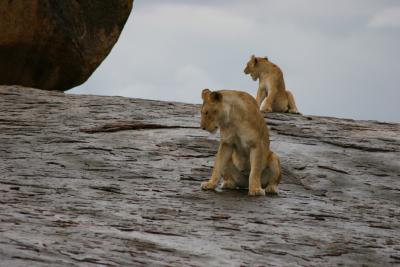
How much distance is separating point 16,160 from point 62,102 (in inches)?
227

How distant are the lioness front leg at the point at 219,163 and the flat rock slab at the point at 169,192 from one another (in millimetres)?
165

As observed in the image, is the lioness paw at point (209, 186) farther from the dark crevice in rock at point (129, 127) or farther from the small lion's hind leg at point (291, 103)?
the small lion's hind leg at point (291, 103)

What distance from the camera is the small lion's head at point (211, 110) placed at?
11.6 metres

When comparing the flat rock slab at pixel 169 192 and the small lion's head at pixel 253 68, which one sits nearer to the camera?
the flat rock slab at pixel 169 192

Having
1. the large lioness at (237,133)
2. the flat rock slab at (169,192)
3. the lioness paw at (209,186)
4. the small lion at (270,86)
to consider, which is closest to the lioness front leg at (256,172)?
the large lioness at (237,133)

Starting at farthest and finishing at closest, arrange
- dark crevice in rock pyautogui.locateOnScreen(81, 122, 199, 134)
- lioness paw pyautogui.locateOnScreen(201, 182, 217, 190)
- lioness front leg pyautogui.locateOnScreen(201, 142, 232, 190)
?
dark crevice in rock pyautogui.locateOnScreen(81, 122, 199, 134) → lioness paw pyautogui.locateOnScreen(201, 182, 217, 190) → lioness front leg pyautogui.locateOnScreen(201, 142, 232, 190)

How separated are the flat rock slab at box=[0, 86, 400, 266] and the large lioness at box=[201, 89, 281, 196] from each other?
1.05ft

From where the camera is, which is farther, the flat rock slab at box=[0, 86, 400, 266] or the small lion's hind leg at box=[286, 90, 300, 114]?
the small lion's hind leg at box=[286, 90, 300, 114]

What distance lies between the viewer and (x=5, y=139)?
15.2 meters

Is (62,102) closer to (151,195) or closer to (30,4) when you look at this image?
(30,4)

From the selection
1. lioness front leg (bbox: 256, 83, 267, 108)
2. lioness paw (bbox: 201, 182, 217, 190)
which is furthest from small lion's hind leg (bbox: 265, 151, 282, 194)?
lioness front leg (bbox: 256, 83, 267, 108)

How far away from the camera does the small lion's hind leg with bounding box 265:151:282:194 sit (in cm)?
1219

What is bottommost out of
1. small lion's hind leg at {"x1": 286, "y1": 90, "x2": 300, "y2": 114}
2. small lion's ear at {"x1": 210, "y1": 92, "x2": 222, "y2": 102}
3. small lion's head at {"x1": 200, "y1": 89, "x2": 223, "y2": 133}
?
small lion's head at {"x1": 200, "y1": 89, "x2": 223, "y2": 133}

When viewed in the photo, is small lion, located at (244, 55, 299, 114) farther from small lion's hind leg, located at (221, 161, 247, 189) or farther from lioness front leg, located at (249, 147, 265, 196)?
lioness front leg, located at (249, 147, 265, 196)
